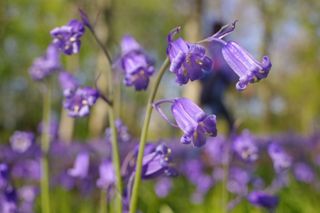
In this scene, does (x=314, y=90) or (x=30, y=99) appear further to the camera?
(x=30, y=99)

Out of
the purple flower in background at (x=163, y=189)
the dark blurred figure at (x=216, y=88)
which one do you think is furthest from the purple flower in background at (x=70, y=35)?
the dark blurred figure at (x=216, y=88)

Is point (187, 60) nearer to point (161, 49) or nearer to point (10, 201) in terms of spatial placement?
point (10, 201)

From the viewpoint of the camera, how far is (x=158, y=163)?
190 centimetres

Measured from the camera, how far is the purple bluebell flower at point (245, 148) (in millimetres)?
2744

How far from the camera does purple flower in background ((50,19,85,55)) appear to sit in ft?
5.96

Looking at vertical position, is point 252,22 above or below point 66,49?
below

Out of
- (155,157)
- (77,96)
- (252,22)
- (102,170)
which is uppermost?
(77,96)

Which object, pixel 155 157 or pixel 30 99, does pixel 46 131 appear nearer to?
pixel 155 157

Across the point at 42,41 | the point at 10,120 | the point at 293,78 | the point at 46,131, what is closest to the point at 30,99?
the point at 10,120

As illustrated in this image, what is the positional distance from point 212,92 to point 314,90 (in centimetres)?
2218

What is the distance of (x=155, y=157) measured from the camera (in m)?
1.91

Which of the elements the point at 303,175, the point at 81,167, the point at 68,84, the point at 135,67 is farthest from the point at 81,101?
the point at 303,175

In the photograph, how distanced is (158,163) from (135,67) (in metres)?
0.28

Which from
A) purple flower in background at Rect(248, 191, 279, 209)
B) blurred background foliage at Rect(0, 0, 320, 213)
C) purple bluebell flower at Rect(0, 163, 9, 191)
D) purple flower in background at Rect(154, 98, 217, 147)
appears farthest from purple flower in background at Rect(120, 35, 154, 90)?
blurred background foliage at Rect(0, 0, 320, 213)
